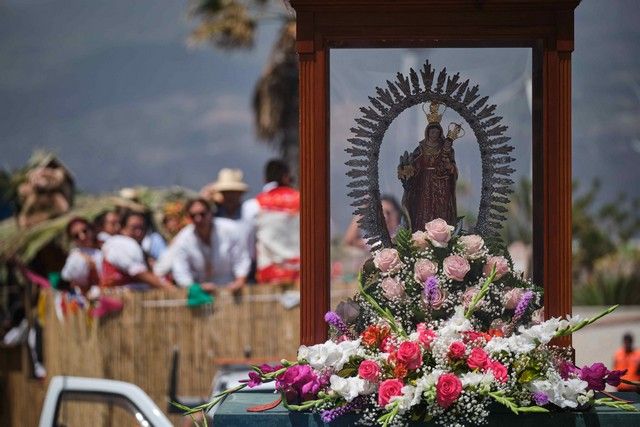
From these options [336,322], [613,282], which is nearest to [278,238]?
[336,322]

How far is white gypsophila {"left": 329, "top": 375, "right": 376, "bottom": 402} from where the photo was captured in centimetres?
519

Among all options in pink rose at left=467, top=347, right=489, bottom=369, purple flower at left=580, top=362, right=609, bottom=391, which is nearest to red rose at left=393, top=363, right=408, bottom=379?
pink rose at left=467, top=347, right=489, bottom=369

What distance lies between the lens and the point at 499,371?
518cm

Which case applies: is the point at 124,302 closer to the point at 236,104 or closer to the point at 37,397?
the point at 37,397

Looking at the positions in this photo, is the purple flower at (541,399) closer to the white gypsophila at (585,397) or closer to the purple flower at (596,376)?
the white gypsophila at (585,397)

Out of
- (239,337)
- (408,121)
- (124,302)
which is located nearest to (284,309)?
(239,337)

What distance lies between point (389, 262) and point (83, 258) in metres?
6.11

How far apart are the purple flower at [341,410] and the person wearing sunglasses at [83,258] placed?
6227 millimetres

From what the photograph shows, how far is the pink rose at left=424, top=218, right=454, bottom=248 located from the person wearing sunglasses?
19.7ft

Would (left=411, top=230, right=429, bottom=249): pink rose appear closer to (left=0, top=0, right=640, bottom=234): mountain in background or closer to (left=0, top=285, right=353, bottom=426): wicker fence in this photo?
(left=0, top=285, right=353, bottom=426): wicker fence

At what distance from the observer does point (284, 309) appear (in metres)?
10.8

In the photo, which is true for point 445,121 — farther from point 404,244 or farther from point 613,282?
point 613,282

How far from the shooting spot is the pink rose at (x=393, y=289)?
5.50 metres

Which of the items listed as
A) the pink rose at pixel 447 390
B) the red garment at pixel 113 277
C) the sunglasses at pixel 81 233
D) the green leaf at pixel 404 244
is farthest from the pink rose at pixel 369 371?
the sunglasses at pixel 81 233
